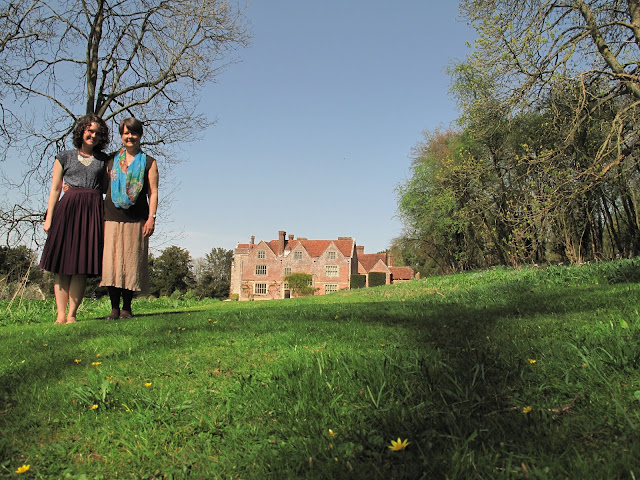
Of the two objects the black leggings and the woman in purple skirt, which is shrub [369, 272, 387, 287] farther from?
the woman in purple skirt

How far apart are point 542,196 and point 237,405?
32.5 feet

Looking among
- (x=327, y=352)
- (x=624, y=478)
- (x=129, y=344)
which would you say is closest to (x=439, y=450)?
(x=624, y=478)

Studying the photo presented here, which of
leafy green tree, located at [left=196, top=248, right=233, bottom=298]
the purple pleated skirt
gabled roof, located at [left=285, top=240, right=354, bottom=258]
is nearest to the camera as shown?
the purple pleated skirt

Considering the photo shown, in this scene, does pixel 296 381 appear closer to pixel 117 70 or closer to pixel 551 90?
pixel 551 90

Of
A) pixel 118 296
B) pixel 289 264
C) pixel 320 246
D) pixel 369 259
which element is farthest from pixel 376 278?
pixel 118 296

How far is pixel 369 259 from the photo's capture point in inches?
2542

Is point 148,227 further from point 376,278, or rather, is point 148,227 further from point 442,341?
point 376,278

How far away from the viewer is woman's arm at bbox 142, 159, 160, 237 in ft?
19.1

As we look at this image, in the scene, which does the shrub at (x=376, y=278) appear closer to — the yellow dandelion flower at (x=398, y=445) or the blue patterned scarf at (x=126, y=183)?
the blue patterned scarf at (x=126, y=183)

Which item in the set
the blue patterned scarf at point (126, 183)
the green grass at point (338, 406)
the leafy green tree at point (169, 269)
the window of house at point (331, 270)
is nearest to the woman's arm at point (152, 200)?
the blue patterned scarf at point (126, 183)

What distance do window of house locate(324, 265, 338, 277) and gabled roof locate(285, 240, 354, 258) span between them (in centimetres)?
196

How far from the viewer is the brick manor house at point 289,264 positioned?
189 ft

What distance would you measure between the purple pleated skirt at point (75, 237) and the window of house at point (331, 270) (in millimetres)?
52250

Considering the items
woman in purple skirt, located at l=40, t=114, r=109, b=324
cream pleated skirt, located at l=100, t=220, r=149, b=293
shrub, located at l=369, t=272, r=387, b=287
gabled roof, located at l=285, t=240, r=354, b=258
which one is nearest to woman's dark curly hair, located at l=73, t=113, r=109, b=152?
woman in purple skirt, located at l=40, t=114, r=109, b=324
